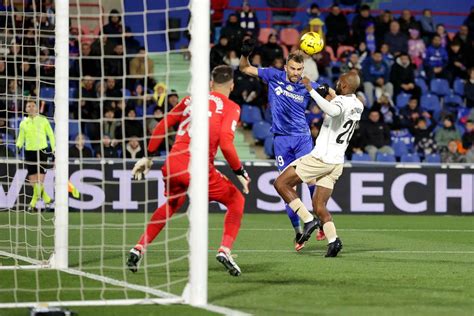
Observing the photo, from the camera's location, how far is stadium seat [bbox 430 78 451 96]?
26.9 m

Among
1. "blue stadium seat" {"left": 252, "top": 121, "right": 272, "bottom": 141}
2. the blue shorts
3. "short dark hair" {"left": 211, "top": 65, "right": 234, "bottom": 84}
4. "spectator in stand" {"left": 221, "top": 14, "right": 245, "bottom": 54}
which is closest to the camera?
"short dark hair" {"left": 211, "top": 65, "right": 234, "bottom": 84}

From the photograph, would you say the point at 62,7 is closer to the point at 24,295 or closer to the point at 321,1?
the point at 24,295

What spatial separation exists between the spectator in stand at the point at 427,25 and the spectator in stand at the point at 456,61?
704 mm

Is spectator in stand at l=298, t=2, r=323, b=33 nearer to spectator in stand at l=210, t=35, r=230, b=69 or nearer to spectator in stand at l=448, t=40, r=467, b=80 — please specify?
spectator in stand at l=210, t=35, r=230, b=69

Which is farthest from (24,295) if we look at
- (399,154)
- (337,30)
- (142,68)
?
(337,30)

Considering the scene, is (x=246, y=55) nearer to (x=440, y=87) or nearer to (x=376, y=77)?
(x=376, y=77)

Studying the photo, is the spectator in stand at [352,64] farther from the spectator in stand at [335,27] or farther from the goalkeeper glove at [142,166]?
the goalkeeper glove at [142,166]

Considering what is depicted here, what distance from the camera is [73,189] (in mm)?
19547

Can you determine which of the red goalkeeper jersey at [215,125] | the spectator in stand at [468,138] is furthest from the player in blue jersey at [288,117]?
the spectator in stand at [468,138]

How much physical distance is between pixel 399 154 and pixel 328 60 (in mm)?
3025

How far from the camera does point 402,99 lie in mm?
25953

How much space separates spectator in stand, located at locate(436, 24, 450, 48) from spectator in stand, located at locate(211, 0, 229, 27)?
5205 millimetres

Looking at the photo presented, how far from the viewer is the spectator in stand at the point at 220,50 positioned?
2436 cm

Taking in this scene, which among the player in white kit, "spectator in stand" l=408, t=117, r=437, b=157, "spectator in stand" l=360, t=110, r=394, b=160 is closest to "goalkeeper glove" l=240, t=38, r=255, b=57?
the player in white kit
